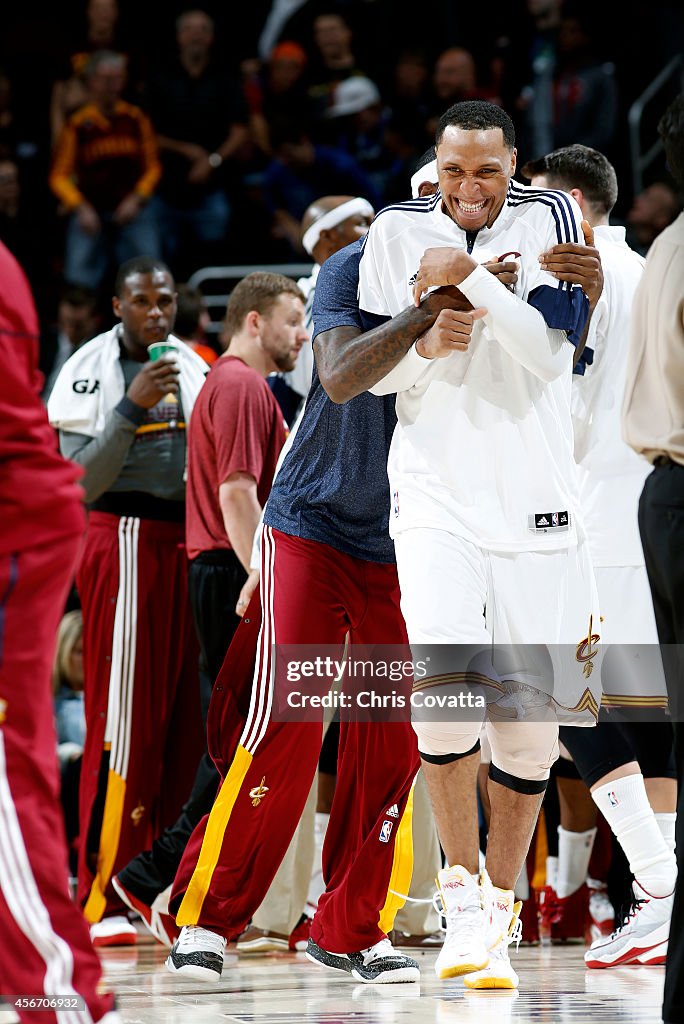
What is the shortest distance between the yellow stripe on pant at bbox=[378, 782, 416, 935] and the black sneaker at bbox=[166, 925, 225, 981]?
45 cm

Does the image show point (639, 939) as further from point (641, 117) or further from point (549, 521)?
point (641, 117)

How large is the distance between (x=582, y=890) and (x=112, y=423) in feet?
7.51

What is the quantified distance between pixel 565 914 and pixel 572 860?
0.18 m

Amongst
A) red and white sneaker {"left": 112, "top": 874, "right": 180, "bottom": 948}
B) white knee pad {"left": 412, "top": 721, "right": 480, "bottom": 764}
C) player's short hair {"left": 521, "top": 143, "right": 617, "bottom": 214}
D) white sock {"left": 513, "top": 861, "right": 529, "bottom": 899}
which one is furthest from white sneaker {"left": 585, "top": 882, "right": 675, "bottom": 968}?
player's short hair {"left": 521, "top": 143, "right": 617, "bottom": 214}

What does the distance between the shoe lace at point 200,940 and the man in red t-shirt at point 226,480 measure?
86 centimetres

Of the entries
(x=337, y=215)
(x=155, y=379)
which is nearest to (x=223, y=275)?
(x=337, y=215)

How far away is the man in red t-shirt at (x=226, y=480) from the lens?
4852mm

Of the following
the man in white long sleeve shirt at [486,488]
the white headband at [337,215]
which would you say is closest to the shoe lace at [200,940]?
the man in white long sleeve shirt at [486,488]

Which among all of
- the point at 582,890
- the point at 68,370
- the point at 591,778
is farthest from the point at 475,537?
the point at 68,370

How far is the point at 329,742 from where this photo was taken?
5.43 meters

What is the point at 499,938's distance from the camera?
365cm

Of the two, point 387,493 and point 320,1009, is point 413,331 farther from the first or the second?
point 320,1009

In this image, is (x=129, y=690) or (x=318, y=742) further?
(x=129, y=690)

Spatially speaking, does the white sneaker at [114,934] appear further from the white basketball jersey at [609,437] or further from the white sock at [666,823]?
the white basketball jersey at [609,437]
